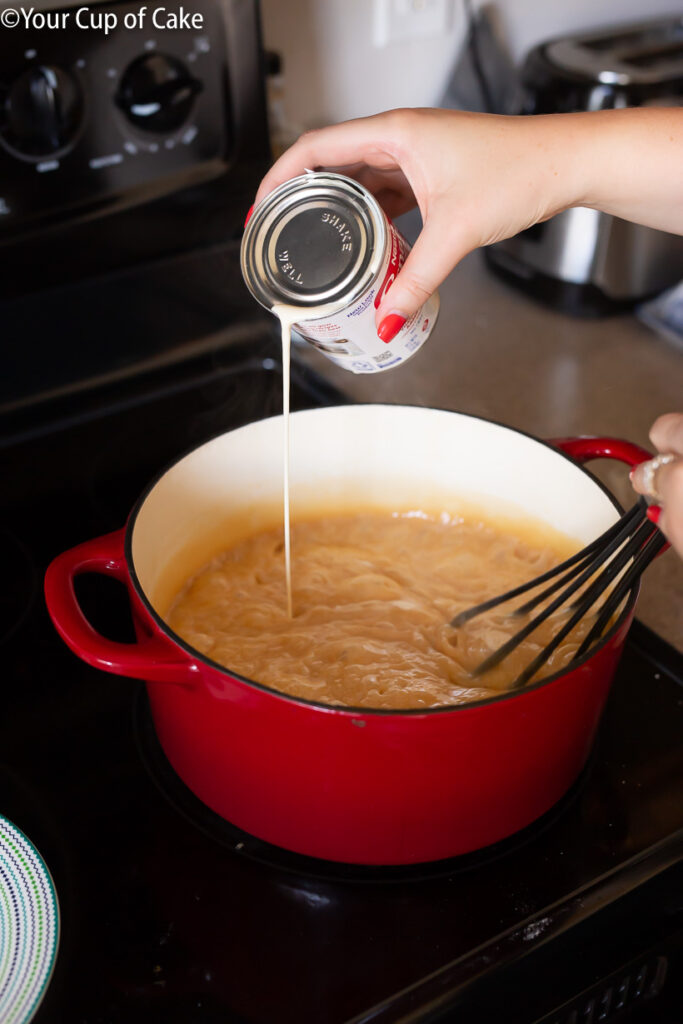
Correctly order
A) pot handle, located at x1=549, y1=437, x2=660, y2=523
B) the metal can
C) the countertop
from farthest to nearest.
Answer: the countertop, pot handle, located at x1=549, y1=437, x2=660, y2=523, the metal can

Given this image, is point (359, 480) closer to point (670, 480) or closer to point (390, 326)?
point (390, 326)

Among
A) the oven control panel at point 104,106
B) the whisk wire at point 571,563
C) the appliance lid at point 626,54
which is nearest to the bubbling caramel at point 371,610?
the whisk wire at point 571,563

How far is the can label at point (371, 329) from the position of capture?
0.65 meters

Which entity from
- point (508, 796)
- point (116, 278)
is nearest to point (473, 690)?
point (508, 796)

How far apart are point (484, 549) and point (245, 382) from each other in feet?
1.06

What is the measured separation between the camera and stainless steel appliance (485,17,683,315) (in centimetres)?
112

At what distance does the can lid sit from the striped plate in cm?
39

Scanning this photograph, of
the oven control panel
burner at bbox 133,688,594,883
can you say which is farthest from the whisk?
→ the oven control panel

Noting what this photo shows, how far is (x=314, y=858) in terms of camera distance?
0.64m

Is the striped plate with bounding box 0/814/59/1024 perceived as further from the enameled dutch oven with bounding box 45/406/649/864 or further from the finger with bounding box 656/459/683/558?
the finger with bounding box 656/459/683/558

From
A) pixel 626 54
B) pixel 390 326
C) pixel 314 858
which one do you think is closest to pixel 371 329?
pixel 390 326

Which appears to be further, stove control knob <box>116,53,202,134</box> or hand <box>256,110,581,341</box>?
stove control knob <box>116,53,202,134</box>

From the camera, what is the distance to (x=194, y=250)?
3.28 feet

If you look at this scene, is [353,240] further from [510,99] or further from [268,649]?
[510,99]
